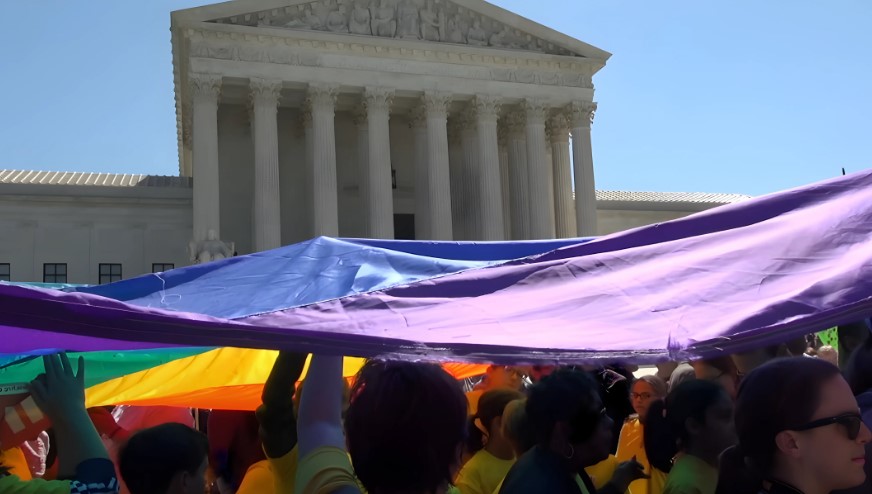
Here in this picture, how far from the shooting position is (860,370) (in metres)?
5.36

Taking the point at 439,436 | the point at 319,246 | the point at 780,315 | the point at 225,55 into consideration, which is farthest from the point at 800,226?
the point at 225,55

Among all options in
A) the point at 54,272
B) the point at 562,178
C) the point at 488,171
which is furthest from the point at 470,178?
the point at 54,272

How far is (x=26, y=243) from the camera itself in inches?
1432

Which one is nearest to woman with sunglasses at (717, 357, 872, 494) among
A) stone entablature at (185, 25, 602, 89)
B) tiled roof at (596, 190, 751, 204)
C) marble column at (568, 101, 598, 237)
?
stone entablature at (185, 25, 602, 89)

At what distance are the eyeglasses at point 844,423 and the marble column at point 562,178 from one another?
3744 centimetres

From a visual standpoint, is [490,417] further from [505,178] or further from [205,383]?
→ [505,178]

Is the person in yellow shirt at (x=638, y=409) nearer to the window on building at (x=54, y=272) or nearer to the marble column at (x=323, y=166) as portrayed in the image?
the marble column at (x=323, y=166)

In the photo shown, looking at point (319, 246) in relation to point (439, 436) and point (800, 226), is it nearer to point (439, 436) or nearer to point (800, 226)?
point (800, 226)

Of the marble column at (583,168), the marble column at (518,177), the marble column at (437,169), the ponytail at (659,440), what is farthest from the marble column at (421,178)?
the ponytail at (659,440)

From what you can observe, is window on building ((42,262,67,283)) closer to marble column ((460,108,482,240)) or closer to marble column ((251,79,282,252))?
marble column ((251,79,282,252))

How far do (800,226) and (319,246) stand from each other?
4076mm

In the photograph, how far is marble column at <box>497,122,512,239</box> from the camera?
1647 inches

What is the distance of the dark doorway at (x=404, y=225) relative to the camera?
41.9 m

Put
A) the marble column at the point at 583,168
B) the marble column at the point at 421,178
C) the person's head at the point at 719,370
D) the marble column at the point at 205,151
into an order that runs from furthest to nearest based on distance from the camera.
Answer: the marble column at the point at 583,168 → the marble column at the point at 421,178 → the marble column at the point at 205,151 → the person's head at the point at 719,370
